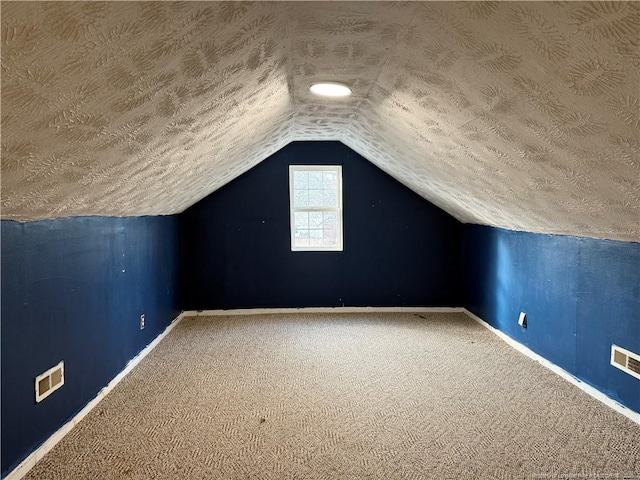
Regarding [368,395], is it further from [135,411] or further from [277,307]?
[277,307]

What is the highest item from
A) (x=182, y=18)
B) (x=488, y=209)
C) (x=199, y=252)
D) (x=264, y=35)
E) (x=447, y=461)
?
(x=264, y=35)

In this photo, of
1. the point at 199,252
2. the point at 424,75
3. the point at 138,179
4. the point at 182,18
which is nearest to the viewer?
the point at 182,18

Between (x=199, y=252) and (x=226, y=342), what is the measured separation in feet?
4.55

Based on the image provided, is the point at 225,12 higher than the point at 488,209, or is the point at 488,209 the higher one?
the point at 225,12

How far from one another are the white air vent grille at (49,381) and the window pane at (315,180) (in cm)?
326

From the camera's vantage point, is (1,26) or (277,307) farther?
(277,307)

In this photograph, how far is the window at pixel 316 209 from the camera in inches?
191

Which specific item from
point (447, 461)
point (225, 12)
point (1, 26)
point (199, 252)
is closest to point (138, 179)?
point (225, 12)

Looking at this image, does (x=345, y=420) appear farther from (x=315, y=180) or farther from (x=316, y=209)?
(x=315, y=180)

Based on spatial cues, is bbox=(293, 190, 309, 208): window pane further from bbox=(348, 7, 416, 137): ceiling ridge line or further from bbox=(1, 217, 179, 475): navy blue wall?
bbox=(1, 217, 179, 475): navy blue wall

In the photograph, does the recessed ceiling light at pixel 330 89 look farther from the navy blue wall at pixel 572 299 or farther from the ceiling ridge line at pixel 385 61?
the navy blue wall at pixel 572 299

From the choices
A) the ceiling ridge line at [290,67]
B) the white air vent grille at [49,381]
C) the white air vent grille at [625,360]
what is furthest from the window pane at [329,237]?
the white air vent grille at [49,381]

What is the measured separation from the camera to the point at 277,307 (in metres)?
4.84

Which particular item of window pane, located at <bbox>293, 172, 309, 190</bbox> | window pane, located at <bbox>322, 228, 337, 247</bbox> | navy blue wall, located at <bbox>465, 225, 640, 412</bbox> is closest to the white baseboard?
navy blue wall, located at <bbox>465, 225, 640, 412</bbox>
